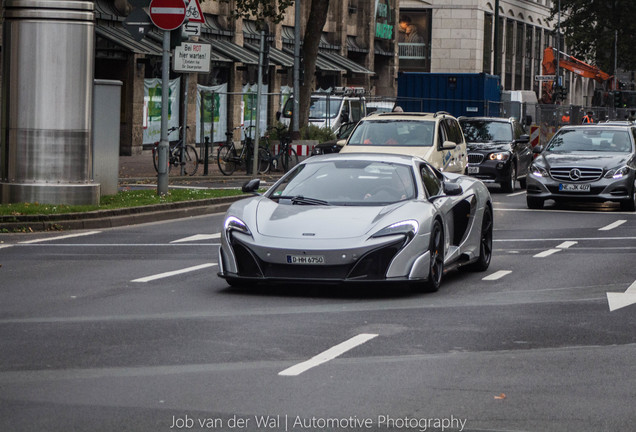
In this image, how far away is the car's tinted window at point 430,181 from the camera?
12750mm

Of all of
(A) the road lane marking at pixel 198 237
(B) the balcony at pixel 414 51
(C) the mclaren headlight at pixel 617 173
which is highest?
(B) the balcony at pixel 414 51

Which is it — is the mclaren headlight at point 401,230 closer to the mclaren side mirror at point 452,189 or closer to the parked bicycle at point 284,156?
the mclaren side mirror at point 452,189

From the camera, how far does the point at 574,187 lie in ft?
78.0

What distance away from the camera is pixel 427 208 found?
1197 cm

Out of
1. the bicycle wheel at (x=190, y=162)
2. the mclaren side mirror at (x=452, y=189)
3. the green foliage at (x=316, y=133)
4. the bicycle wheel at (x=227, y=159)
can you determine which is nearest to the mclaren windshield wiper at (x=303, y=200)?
the mclaren side mirror at (x=452, y=189)

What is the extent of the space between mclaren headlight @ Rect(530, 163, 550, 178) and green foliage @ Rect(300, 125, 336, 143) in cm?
Answer: 1287

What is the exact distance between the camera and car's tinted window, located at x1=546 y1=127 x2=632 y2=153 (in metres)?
25.1

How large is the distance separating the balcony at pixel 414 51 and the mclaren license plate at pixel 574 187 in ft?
200

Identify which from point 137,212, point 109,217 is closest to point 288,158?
point 137,212

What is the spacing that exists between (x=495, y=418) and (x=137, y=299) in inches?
205

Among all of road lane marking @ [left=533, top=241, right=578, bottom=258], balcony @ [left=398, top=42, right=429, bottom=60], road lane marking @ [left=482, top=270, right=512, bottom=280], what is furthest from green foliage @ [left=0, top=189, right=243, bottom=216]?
balcony @ [left=398, top=42, right=429, bottom=60]

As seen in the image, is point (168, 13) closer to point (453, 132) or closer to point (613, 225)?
point (453, 132)

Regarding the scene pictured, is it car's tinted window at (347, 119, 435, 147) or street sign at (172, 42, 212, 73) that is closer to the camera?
car's tinted window at (347, 119, 435, 147)

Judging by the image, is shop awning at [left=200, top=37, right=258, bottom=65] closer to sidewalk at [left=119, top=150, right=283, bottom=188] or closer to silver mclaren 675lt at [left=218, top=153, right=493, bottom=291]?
sidewalk at [left=119, top=150, right=283, bottom=188]
